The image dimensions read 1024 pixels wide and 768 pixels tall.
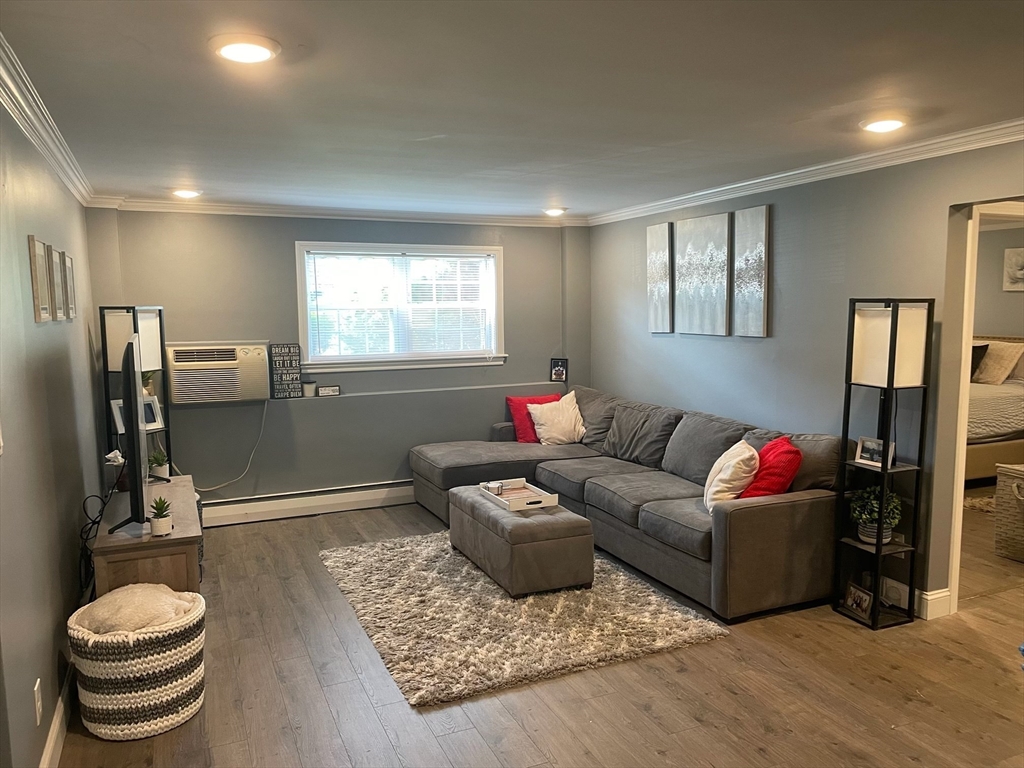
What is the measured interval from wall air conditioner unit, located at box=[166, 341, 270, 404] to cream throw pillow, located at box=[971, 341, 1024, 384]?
6300 mm

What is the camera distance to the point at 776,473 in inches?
151

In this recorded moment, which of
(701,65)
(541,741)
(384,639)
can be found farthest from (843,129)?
(384,639)

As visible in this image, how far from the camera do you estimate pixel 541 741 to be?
271cm

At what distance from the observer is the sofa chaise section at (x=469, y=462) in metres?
5.30

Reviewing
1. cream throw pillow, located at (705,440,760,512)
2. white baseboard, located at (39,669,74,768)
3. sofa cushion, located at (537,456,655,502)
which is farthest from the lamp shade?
white baseboard, located at (39,669,74,768)

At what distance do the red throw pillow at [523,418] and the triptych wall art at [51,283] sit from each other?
10.6 ft

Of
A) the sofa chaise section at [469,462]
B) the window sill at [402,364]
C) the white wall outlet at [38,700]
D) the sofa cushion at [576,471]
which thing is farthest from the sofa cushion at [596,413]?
the white wall outlet at [38,700]

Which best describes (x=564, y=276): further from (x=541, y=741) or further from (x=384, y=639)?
(x=541, y=741)

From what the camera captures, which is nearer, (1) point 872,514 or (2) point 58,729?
(2) point 58,729

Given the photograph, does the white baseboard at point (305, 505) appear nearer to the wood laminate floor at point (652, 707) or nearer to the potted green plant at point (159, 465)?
the potted green plant at point (159, 465)

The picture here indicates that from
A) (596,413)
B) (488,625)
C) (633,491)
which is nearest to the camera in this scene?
(488,625)

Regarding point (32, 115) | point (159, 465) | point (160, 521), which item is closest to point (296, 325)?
point (159, 465)

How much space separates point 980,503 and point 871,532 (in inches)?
109

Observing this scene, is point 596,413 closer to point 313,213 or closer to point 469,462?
point 469,462
